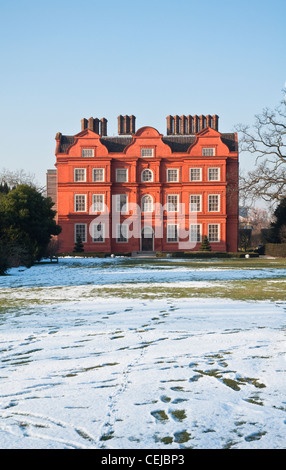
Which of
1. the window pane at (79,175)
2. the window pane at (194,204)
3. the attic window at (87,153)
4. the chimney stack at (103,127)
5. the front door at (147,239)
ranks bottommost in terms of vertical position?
the front door at (147,239)

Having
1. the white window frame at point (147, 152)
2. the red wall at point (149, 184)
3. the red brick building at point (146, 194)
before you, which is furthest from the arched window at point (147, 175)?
the white window frame at point (147, 152)

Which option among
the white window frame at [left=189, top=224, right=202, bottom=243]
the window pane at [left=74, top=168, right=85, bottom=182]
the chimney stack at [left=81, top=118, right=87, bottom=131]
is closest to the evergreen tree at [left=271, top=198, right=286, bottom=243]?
the white window frame at [left=189, top=224, right=202, bottom=243]

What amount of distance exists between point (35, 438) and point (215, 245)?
4092cm

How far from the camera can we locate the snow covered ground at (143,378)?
3135mm

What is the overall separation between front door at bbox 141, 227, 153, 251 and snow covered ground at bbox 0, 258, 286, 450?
3537 centimetres

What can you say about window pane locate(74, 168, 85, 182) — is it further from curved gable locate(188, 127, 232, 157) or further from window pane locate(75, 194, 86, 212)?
curved gable locate(188, 127, 232, 157)

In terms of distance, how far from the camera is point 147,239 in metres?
44.2

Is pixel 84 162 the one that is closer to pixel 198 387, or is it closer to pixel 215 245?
pixel 215 245

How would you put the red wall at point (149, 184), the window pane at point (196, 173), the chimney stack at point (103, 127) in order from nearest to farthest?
the red wall at point (149, 184) < the window pane at point (196, 173) < the chimney stack at point (103, 127)

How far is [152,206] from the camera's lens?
1741 inches

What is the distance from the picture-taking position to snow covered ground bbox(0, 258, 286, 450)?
3135 millimetres

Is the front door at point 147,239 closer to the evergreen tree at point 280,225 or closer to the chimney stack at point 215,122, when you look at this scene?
the evergreen tree at point 280,225

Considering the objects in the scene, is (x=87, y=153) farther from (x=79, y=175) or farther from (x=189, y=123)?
(x=189, y=123)

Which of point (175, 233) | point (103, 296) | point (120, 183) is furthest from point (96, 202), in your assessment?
point (103, 296)
